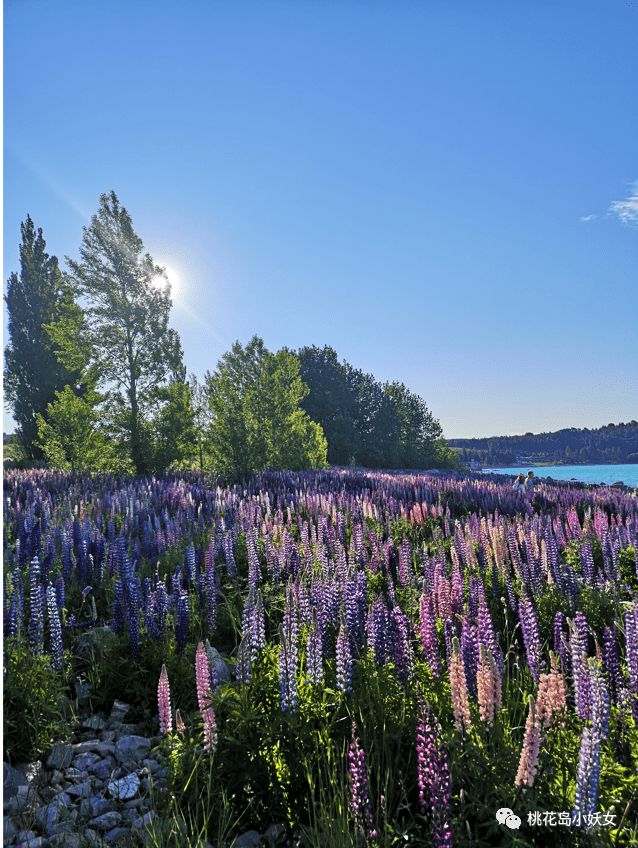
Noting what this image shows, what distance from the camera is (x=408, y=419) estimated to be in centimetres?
6919

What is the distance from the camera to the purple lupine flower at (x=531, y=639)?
2.83 meters

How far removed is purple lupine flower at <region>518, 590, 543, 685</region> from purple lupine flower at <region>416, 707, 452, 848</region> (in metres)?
1.05

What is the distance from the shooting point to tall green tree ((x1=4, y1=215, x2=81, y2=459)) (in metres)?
31.5

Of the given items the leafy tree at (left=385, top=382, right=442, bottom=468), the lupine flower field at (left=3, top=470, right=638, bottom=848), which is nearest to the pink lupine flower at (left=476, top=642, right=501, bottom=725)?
the lupine flower field at (left=3, top=470, right=638, bottom=848)

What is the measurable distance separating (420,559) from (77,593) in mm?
4059

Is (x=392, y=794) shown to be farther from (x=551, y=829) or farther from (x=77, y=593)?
(x=77, y=593)

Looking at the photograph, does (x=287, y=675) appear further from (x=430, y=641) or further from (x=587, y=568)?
(x=587, y=568)

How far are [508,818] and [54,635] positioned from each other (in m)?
3.14

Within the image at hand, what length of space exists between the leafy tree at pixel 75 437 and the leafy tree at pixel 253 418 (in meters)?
4.66

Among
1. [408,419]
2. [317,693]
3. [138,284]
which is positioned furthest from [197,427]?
[408,419]

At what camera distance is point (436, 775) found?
1.71 m

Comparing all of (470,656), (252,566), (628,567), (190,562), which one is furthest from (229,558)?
(628,567)

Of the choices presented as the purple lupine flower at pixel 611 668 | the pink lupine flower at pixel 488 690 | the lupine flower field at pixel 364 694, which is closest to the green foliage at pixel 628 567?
the lupine flower field at pixel 364 694

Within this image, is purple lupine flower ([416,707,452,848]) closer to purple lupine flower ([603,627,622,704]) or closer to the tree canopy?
purple lupine flower ([603,627,622,704])
